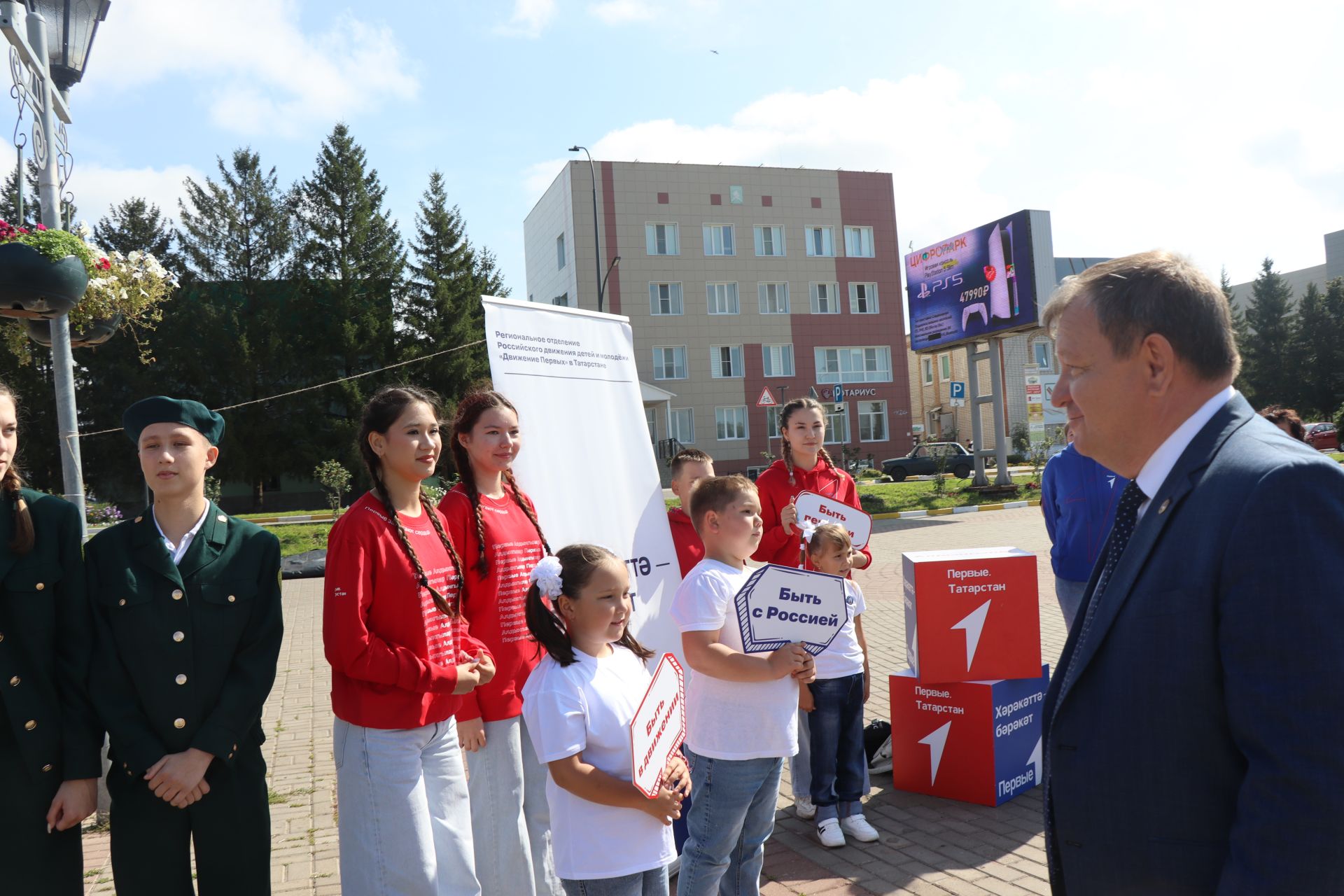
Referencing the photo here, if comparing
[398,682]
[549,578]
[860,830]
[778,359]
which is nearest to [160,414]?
[398,682]

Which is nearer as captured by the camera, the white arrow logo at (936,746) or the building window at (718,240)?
the white arrow logo at (936,746)

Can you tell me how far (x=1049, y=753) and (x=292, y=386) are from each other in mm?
42532

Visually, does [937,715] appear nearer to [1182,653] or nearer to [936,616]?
[936,616]

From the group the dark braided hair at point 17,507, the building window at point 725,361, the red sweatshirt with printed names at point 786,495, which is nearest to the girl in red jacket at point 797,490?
the red sweatshirt with printed names at point 786,495

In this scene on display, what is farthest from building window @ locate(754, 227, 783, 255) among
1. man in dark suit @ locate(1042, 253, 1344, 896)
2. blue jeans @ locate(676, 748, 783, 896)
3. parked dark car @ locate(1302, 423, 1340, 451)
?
man in dark suit @ locate(1042, 253, 1344, 896)

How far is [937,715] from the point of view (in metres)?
4.54

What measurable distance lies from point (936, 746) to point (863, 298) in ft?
135

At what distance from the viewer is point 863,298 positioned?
144 feet

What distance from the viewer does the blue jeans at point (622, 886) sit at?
237 cm

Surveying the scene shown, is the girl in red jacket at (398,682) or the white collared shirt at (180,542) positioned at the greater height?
the white collared shirt at (180,542)

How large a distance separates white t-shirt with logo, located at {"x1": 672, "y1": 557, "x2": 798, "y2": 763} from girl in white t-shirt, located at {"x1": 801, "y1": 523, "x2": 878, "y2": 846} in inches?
34.0

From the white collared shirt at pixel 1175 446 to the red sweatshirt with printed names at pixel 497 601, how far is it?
214 centimetres

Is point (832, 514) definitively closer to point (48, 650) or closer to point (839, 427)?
point (48, 650)

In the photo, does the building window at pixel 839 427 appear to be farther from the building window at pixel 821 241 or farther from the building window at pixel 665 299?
the building window at pixel 665 299
